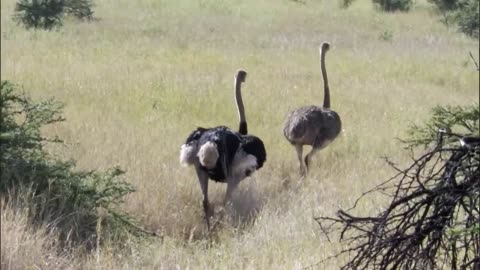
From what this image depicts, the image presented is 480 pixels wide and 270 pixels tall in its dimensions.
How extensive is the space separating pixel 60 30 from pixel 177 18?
3012mm

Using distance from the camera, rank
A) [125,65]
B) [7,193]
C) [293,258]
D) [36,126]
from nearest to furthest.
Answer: [293,258]
[7,193]
[36,126]
[125,65]

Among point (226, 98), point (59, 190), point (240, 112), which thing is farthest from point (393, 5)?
point (59, 190)

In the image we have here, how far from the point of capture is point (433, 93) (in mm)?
13750

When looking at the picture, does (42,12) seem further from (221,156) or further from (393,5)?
(221,156)

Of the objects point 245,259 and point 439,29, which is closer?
point 245,259

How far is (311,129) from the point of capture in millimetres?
8820

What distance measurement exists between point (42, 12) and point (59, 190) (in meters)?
8.94

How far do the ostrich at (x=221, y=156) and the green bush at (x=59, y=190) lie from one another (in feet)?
2.00

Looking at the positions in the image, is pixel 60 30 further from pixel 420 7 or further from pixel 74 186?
pixel 74 186

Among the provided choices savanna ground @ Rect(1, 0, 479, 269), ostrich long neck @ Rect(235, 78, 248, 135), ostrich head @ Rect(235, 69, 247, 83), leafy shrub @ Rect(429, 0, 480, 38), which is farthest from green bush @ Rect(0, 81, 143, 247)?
leafy shrub @ Rect(429, 0, 480, 38)

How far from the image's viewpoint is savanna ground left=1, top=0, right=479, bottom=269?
6180 mm

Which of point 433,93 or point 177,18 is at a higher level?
point 177,18

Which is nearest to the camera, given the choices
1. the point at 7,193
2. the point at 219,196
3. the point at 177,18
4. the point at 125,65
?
the point at 7,193

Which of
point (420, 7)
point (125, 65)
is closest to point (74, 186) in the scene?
point (125, 65)
